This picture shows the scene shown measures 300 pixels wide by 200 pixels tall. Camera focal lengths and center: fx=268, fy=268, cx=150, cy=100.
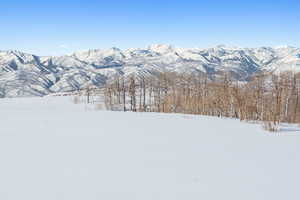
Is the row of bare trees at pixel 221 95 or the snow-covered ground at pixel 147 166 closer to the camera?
the snow-covered ground at pixel 147 166

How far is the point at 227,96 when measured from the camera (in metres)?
29.7

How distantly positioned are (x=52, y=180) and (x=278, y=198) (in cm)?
362

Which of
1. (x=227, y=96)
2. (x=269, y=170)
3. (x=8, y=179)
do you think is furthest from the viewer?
(x=227, y=96)

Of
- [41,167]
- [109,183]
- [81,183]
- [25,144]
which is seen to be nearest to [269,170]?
[109,183]

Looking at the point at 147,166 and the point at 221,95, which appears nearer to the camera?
the point at 147,166

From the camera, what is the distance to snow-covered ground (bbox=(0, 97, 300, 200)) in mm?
4125

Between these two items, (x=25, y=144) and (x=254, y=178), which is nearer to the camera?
(x=254, y=178)

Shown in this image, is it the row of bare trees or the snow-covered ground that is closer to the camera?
the snow-covered ground

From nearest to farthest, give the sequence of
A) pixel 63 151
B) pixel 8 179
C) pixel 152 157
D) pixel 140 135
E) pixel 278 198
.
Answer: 1. pixel 278 198
2. pixel 8 179
3. pixel 152 157
4. pixel 63 151
5. pixel 140 135

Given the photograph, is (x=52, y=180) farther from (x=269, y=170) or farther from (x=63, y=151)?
(x=269, y=170)

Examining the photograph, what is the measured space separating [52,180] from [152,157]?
229cm

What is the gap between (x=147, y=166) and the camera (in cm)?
542

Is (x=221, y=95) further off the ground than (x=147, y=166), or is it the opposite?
(x=221, y=95)

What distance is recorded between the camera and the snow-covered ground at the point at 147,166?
4.12 m
